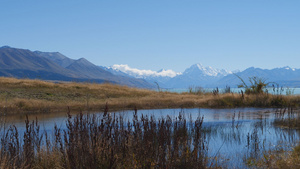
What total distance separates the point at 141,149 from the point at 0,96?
20.3 meters

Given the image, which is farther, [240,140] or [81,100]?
[81,100]

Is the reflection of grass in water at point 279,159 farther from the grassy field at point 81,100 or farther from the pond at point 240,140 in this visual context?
the grassy field at point 81,100

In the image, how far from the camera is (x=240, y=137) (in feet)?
37.9

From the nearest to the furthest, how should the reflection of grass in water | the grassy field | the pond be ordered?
the reflection of grass in water → the pond → the grassy field

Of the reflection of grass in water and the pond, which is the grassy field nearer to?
the pond

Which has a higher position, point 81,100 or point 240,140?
point 81,100

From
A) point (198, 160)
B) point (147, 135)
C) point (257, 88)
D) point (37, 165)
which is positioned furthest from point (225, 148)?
point (257, 88)

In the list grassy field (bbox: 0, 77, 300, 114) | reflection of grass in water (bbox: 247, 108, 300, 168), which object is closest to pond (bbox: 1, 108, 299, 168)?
reflection of grass in water (bbox: 247, 108, 300, 168)

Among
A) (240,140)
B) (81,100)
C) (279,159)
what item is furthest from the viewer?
(81,100)

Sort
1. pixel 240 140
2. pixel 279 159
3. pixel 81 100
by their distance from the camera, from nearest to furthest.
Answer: pixel 279 159 → pixel 240 140 → pixel 81 100

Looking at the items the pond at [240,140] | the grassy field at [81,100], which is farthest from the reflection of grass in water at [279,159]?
the grassy field at [81,100]

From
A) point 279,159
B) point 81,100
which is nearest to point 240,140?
point 279,159

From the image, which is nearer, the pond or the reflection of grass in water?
the reflection of grass in water

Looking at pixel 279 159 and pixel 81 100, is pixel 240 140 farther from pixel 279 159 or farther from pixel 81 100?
pixel 81 100
